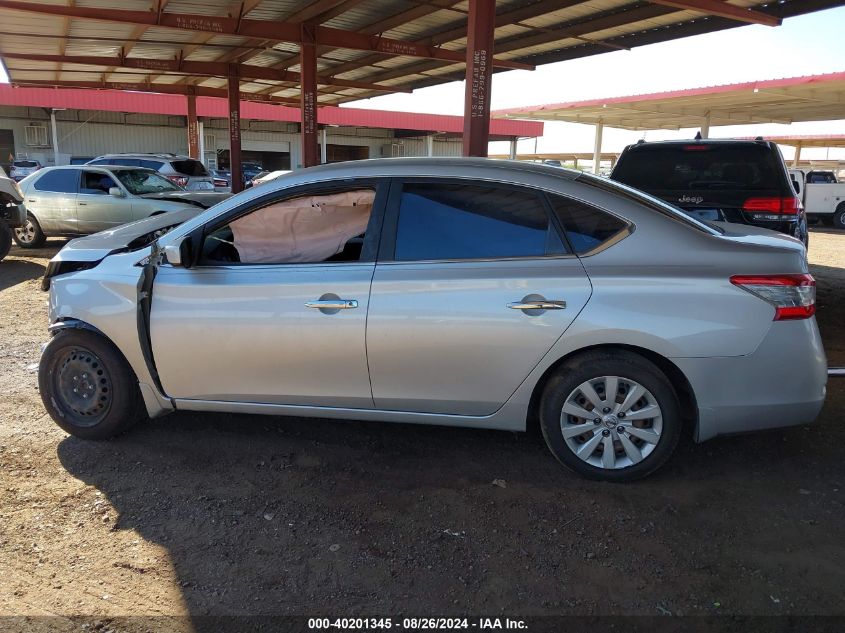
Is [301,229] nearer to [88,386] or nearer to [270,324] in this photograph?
[270,324]

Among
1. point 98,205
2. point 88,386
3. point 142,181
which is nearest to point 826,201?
point 142,181

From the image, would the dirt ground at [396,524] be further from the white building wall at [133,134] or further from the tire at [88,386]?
the white building wall at [133,134]

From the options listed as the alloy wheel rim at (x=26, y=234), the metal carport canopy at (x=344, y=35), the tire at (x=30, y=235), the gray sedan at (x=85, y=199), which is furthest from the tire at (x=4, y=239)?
the metal carport canopy at (x=344, y=35)

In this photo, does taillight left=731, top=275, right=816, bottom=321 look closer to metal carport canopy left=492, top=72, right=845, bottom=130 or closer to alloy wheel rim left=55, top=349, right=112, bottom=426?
alloy wheel rim left=55, top=349, right=112, bottom=426

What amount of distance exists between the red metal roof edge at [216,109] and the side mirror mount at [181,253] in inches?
1152

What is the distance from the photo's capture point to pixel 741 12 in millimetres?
10703

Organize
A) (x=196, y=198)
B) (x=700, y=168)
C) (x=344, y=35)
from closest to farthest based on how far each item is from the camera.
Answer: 1. (x=700, y=168)
2. (x=196, y=198)
3. (x=344, y=35)

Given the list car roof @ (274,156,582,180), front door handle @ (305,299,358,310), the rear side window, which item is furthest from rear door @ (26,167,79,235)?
front door handle @ (305,299,358,310)

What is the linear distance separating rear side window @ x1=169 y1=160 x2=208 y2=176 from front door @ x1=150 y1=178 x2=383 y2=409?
15.4 metres

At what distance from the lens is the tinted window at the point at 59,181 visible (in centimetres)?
1258

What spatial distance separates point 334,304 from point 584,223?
1449 mm

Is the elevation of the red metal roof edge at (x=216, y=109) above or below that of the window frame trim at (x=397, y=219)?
above

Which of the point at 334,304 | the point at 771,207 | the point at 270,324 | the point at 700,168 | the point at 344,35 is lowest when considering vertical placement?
the point at 270,324

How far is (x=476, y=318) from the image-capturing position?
3.46 meters
